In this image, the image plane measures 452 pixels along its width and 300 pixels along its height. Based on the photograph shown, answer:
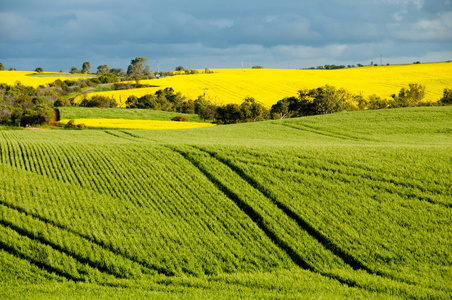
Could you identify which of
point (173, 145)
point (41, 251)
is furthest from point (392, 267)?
point (173, 145)

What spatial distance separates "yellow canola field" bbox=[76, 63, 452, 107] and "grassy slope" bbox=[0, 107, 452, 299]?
2303 inches

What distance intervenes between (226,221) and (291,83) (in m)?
89.2

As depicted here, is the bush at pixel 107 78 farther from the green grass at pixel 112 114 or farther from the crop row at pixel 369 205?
the crop row at pixel 369 205

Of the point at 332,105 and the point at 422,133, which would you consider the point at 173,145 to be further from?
the point at 332,105

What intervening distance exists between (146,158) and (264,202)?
8.68 meters

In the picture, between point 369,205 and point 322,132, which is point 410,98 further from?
point 369,205

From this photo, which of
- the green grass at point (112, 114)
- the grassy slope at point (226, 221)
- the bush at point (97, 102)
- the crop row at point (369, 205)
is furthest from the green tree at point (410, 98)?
the bush at point (97, 102)

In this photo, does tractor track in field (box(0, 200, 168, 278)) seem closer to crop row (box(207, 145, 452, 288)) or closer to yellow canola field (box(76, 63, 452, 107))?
crop row (box(207, 145, 452, 288))

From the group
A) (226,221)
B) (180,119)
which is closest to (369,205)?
(226,221)

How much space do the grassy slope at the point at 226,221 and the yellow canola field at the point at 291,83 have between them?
192ft

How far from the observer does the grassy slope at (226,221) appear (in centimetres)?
1366

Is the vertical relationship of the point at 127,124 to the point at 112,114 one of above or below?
below

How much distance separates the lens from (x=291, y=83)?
103 m

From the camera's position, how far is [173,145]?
2769 centimetres
